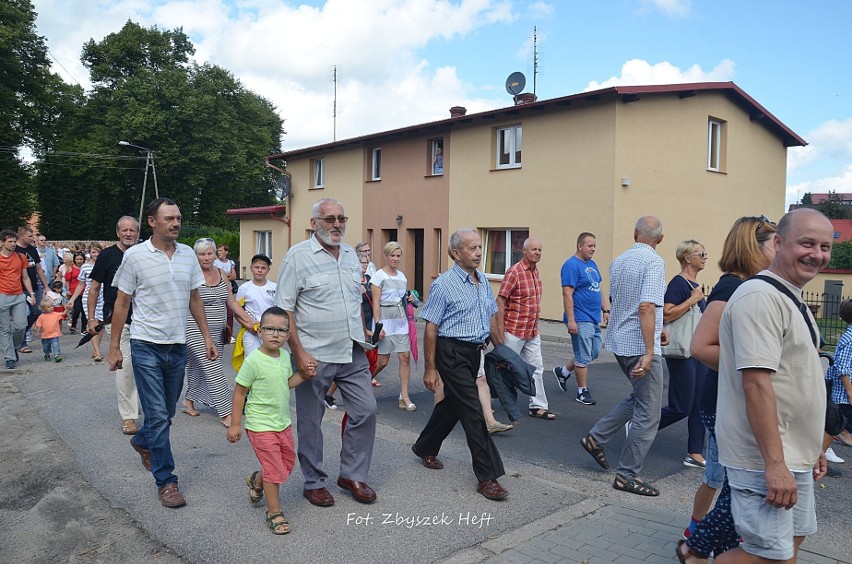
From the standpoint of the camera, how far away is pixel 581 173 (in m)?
18.0

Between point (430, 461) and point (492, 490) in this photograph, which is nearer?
point (492, 490)

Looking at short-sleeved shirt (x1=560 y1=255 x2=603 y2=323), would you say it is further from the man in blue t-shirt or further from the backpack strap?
the backpack strap

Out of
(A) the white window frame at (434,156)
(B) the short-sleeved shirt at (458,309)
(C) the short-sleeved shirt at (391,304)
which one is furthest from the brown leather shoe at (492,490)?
(A) the white window frame at (434,156)

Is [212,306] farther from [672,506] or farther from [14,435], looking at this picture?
[672,506]

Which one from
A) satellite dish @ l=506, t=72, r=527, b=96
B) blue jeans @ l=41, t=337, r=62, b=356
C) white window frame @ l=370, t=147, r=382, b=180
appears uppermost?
satellite dish @ l=506, t=72, r=527, b=96

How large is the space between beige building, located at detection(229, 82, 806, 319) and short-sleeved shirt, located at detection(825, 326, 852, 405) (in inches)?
456

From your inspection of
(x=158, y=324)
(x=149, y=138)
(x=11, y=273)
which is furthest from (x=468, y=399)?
(x=149, y=138)

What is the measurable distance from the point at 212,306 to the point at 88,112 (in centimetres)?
4394

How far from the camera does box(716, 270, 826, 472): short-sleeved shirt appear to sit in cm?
266

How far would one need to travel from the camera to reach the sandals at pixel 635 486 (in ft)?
16.3

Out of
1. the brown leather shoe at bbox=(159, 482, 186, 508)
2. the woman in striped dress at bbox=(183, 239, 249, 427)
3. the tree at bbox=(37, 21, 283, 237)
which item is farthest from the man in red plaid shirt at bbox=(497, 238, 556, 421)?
the tree at bbox=(37, 21, 283, 237)

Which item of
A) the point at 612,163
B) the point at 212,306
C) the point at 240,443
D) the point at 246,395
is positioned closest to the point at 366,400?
the point at 246,395

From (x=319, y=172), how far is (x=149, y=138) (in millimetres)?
19417

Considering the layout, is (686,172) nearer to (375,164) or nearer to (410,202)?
(410,202)
